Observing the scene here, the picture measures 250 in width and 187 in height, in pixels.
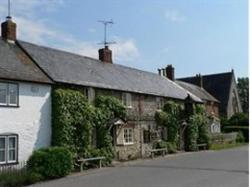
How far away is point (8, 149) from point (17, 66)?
5009mm

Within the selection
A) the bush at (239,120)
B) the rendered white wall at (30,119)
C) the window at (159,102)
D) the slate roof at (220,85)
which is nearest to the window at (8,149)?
the rendered white wall at (30,119)

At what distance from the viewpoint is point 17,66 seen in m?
26.3

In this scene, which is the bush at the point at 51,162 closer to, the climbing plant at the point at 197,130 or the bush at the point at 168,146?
the bush at the point at 168,146

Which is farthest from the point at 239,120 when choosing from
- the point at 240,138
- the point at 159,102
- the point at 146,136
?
the point at 146,136

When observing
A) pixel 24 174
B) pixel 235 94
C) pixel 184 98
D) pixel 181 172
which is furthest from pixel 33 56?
pixel 235 94

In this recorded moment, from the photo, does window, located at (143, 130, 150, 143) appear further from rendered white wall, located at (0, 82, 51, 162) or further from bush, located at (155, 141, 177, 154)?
rendered white wall, located at (0, 82, 51, 162)

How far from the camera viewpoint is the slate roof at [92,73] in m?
29.6

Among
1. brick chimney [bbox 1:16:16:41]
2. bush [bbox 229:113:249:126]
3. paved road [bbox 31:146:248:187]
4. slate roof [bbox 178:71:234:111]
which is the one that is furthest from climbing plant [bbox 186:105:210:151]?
slate roof [bbox 178:71:234:111]

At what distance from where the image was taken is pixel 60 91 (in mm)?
27281

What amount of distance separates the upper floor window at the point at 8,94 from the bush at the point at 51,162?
2936 mm

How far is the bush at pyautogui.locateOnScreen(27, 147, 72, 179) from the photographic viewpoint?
23.4 metres

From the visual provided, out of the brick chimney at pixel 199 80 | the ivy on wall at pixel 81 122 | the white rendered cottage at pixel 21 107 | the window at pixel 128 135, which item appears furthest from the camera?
the brick chimney at pixel 199 80

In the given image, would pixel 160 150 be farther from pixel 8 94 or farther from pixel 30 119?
pixel 8 94

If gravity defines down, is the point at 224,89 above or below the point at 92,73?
above
